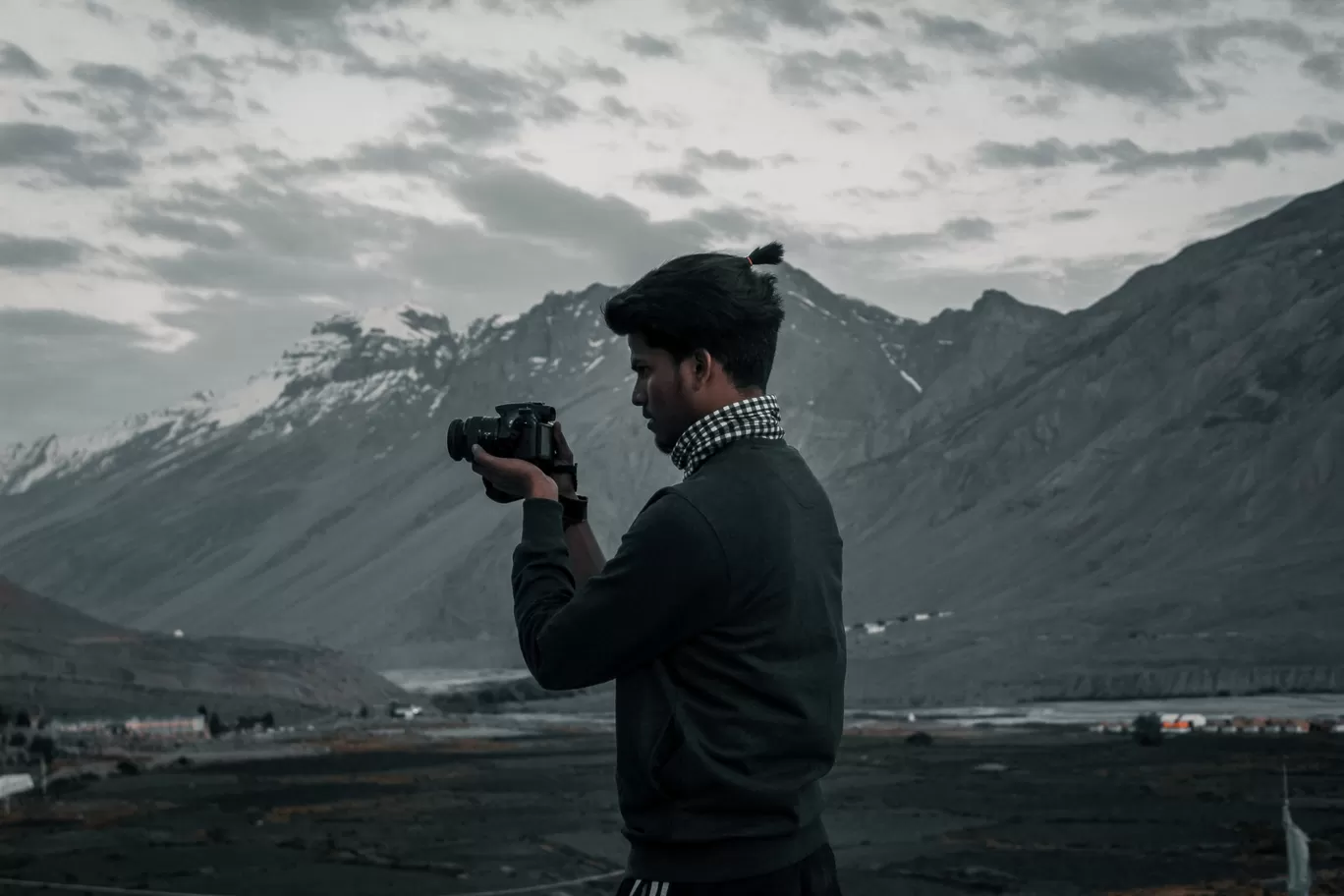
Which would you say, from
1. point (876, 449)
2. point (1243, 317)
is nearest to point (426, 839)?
point (1243, 317)

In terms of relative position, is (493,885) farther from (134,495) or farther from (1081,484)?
(134,495)

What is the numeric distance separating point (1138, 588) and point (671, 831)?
2828 inches

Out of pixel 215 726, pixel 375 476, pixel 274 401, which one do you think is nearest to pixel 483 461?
pixel 215 726

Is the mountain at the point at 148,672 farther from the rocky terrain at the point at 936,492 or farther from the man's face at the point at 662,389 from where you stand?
the man's face at the point at 662,389

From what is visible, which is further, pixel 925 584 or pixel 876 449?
pixel 876 449

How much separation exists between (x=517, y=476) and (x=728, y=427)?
1.17 feet

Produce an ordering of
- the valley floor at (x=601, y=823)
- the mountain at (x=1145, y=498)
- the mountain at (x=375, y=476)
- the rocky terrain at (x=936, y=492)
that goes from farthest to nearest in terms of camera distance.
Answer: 1. the mountain at (x=375, y=476)
2. the rocky terrain at (x=936, y=492)
3. the mountain at (x=1145, y=498)
4. the valley floor at (x=601, y=823)

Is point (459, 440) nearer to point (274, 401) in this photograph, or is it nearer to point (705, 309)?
point (705, 309)

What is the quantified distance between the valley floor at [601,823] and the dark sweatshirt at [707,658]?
16.8 m

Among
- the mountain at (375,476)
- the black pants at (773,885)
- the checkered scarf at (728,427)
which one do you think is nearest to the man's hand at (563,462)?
the checkered scarf at (728,427)

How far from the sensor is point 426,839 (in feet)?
80.2

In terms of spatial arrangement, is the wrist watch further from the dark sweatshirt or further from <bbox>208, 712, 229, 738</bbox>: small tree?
<bbox>208, 712, 229, 738</bbox>: small tree

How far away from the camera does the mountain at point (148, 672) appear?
5225cm

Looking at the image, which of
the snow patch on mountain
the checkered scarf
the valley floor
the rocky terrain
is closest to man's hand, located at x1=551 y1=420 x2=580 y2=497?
the checkered scarf
